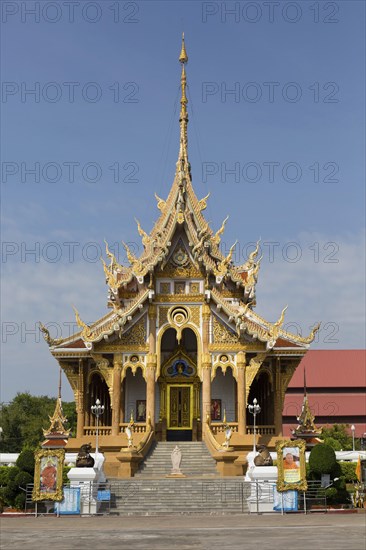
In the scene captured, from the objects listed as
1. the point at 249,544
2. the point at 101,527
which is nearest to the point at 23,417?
the point at 101,527

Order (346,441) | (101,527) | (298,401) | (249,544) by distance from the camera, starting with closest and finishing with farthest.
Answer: (249,544) < (101,527) < (346,441) < (298,401)

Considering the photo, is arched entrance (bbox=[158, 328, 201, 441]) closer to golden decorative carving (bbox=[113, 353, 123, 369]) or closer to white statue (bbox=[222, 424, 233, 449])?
golden decorative carving (bbox=[113, 353, 123, 369])

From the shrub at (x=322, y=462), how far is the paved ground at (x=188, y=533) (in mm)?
4489

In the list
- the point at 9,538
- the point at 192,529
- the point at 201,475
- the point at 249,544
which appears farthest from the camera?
the point at 201,475

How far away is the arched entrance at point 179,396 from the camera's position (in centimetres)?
2964

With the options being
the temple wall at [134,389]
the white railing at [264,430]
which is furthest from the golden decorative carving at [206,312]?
the white railing at [264,430]

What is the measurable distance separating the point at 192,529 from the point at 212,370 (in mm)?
14168

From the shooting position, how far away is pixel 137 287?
103ft

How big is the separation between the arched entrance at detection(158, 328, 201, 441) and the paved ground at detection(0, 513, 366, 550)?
35.8ft

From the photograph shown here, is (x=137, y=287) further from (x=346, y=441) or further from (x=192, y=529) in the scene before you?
(x=346, y=441)

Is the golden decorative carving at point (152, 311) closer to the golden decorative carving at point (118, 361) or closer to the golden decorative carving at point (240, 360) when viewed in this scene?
the golden decorative carving at point (118, 361)

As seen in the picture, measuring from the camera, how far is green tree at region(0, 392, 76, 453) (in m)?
54.6

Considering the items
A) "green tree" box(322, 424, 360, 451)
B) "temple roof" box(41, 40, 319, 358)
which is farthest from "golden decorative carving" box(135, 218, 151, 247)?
"green tree" box(322, 424, 360, 451)

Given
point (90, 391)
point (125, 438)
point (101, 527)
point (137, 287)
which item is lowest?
point (101, 527)
